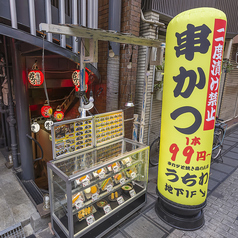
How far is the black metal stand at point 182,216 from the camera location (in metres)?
4.33

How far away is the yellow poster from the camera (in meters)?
3.52

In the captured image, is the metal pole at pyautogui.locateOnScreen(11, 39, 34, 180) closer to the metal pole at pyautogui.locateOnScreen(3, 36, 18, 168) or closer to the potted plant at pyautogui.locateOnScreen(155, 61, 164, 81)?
the metal pole at pyautogui.locateOnScreen(3, 36, 18, 168)

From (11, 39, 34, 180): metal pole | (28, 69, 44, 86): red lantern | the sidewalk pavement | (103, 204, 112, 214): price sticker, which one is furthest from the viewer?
(28, 69, 44, 86): red lantern

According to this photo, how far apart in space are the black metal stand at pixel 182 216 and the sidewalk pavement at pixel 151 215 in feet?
0.37

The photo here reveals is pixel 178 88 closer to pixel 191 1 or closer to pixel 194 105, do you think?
pixel 194 105

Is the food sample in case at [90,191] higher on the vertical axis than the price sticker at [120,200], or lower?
higher

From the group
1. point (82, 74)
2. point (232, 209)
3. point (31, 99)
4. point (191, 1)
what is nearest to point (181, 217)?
point (232, 209)

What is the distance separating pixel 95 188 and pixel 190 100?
2679 millimetres

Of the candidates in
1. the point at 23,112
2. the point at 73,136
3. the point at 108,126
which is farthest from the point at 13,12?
the point at 108,126

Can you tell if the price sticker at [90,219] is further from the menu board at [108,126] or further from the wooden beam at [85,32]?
the wooden beam at [85,32]

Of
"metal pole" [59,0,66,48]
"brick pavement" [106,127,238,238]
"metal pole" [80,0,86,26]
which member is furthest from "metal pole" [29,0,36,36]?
"brick pavement" [106,127,238,238]

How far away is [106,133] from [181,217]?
2.74m

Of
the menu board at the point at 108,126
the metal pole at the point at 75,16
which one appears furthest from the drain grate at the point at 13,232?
the metal pole at the point at 75,16

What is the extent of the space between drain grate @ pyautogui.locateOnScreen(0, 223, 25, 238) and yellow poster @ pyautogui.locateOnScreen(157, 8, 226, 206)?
337 cm
